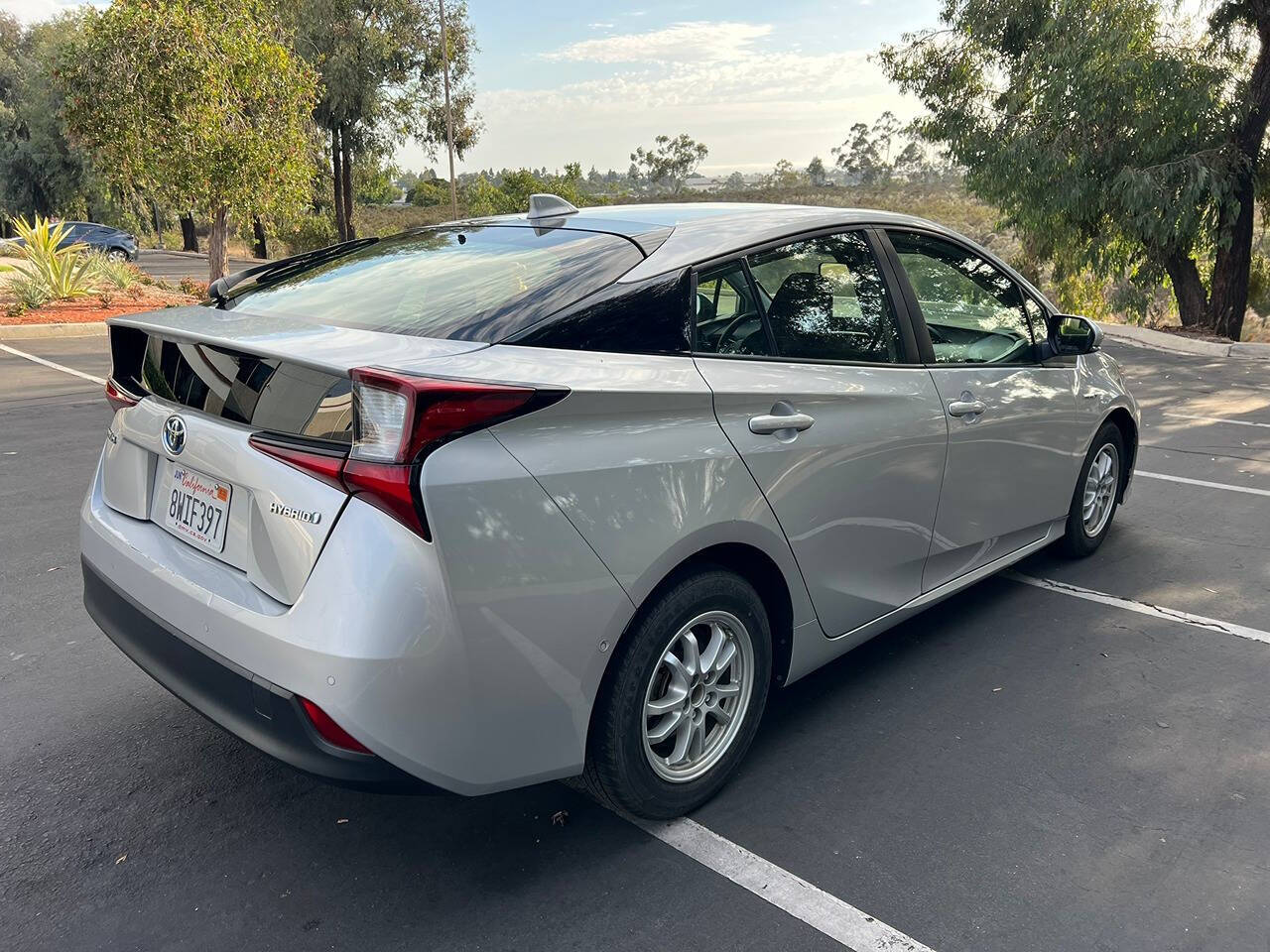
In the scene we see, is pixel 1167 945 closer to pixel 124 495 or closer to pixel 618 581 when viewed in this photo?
pixel 618 581

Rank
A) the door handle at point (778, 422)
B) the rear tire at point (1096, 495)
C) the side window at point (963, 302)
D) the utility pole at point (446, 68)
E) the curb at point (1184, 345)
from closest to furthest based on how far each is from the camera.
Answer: the door handle at point (778, 422)
the side window at point (963, 302)
the rear tire at point (1096, 495)
the curb at point (1184, 345)
the utility pole at point (446, 68)

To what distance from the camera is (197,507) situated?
2459mm

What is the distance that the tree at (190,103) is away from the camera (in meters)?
15.2

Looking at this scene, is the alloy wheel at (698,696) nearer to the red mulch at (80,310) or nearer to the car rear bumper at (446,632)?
the car rear bumper at (446,632)

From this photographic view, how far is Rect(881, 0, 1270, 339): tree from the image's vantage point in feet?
47.3

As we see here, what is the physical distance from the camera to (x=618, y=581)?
92.0 inches

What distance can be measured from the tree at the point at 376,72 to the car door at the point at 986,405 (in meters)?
29.6

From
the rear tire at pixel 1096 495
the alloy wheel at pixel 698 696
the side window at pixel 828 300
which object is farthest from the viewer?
the rear tire at pixel 1096 495

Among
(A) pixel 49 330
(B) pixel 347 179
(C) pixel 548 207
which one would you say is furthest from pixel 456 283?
(B) pixel 347 179

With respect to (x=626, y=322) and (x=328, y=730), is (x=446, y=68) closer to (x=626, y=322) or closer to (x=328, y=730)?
(x=626, y=322)

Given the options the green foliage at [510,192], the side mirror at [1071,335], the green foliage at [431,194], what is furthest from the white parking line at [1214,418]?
the green foliage at [431,194]

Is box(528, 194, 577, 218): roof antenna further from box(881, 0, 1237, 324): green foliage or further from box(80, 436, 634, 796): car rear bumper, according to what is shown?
box(881, 0, 1237, 324): green foliage

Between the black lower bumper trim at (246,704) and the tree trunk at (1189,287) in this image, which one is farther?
the tree trunk at (1189,287)

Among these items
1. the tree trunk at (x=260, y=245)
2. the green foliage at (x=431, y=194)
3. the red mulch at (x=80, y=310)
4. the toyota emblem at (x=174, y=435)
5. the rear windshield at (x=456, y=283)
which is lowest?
the red mulch at (x=80, y=310)
